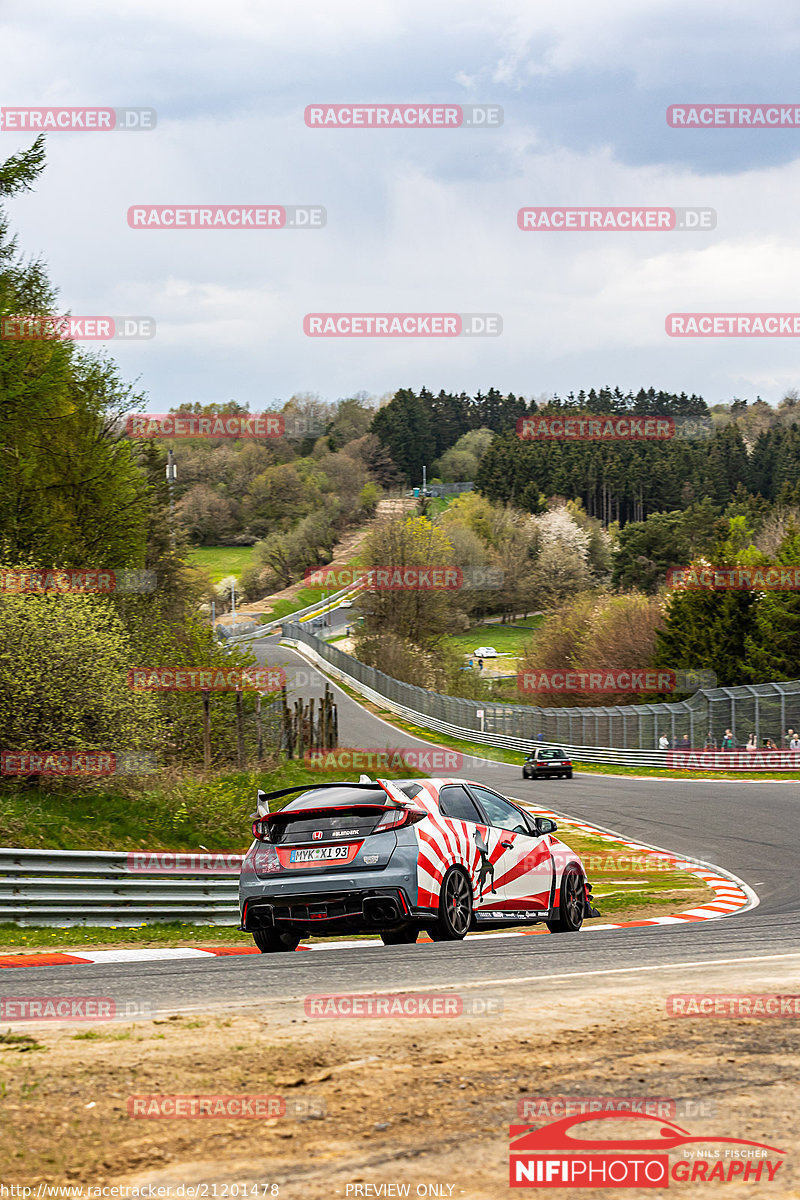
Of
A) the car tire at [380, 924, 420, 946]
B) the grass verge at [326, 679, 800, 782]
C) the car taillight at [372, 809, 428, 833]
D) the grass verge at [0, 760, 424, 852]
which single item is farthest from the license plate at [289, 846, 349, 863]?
the grass verge at [326, 679, 800, 782]

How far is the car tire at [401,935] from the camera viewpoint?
921cm

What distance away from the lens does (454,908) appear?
9633mm

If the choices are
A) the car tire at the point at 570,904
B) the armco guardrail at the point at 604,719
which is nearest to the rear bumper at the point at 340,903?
the car tire at the point at 570,904

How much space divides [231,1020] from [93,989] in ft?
5.64

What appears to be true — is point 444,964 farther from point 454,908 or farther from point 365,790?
point 365,790

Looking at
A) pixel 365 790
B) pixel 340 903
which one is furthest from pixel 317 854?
pixel 365 790

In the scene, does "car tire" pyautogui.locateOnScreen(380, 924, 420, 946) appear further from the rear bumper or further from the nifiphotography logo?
the nifiphotography logo

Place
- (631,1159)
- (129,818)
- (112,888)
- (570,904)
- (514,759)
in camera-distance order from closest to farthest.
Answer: (631,1159) → (570,904) → (112,888) → (129,818) → (514,759)

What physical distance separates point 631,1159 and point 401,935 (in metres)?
5.83

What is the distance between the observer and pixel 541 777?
43281mm

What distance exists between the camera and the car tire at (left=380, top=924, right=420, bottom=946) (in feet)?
30.2

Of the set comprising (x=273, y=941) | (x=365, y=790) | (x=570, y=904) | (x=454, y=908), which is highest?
(x=365, y=790)

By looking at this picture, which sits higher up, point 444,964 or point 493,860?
point 493,860

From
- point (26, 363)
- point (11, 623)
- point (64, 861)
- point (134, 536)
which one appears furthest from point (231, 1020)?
point (134, 536)
